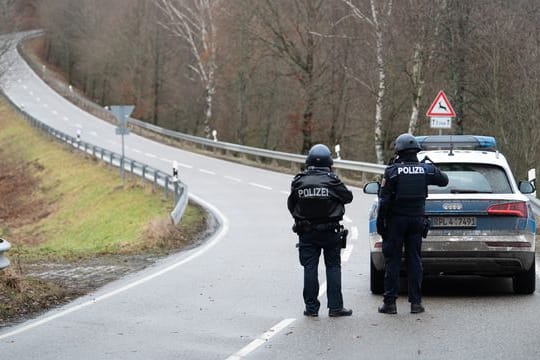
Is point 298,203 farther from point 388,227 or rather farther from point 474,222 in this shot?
point 474,222

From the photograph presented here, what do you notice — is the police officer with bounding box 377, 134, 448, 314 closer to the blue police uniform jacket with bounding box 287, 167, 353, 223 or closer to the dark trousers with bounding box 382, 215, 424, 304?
the dark trousers with bounding box 382, 215, 424, 304

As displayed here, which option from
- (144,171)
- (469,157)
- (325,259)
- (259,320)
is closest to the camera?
(325,259)

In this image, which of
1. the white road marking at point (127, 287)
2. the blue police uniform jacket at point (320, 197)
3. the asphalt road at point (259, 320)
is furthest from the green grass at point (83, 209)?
the blue police uniform jacket at point (320, 197)

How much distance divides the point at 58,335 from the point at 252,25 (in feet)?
102

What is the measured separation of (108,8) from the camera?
8000 cm

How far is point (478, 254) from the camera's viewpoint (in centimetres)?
977

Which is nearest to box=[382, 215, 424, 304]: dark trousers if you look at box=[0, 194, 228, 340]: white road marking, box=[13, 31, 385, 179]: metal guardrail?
box=[0, 194, 228, 340]: white road marking

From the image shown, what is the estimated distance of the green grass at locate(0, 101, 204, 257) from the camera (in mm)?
21172

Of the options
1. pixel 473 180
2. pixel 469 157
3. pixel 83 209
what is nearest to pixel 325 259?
pixel 473 180

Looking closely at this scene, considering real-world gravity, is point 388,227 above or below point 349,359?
above

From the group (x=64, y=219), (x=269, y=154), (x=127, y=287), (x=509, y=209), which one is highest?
(x=509, y=209)

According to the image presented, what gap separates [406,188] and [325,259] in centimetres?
108

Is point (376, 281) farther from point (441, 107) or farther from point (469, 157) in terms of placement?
point (441, 107)

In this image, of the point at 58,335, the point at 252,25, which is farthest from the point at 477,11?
the point at 58,335
